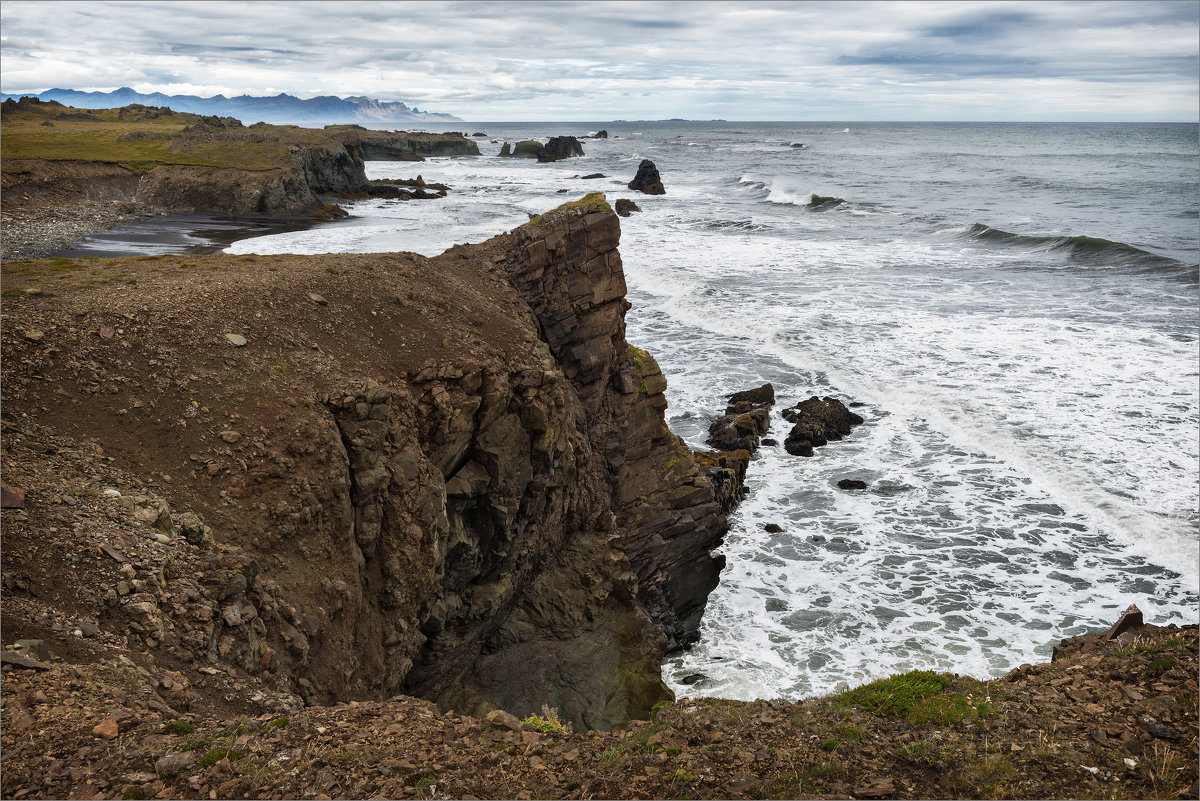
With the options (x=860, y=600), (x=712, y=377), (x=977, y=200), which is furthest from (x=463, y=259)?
(x=977, y=200)

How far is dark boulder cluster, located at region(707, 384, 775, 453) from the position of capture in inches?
915

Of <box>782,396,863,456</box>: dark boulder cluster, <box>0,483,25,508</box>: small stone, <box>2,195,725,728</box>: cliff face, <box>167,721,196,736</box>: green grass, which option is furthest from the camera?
<box>782,396,863,456</box>: dark boulder cluster

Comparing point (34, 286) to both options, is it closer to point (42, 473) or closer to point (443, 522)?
point (42, 473)

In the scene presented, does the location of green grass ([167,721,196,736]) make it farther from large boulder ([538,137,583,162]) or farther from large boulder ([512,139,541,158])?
large boulder ([512,139,541,158])

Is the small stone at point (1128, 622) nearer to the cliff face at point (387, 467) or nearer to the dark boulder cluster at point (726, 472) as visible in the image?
the cliff face at point (387, 467)

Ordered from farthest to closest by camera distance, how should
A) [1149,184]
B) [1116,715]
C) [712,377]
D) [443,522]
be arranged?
1. [1149,184]
2. [712,377]
3. [443,522]
4. [1116,715]

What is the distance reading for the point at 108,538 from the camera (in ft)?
26.8

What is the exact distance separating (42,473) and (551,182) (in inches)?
3459

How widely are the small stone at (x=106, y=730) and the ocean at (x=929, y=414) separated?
10.4 m

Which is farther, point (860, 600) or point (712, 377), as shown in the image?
point (712, 377)

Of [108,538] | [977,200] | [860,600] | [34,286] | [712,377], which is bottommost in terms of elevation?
[860,600]

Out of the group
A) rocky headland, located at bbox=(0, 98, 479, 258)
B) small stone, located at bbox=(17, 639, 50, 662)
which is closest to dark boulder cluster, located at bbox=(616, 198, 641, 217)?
rocky headland, located at bbox=(0, 98, 479, 258)

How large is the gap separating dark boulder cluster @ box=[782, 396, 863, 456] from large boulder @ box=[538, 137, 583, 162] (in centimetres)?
12025

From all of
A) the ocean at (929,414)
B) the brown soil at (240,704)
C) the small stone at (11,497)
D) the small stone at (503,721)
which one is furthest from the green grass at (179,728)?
the ocean at (929,414)
